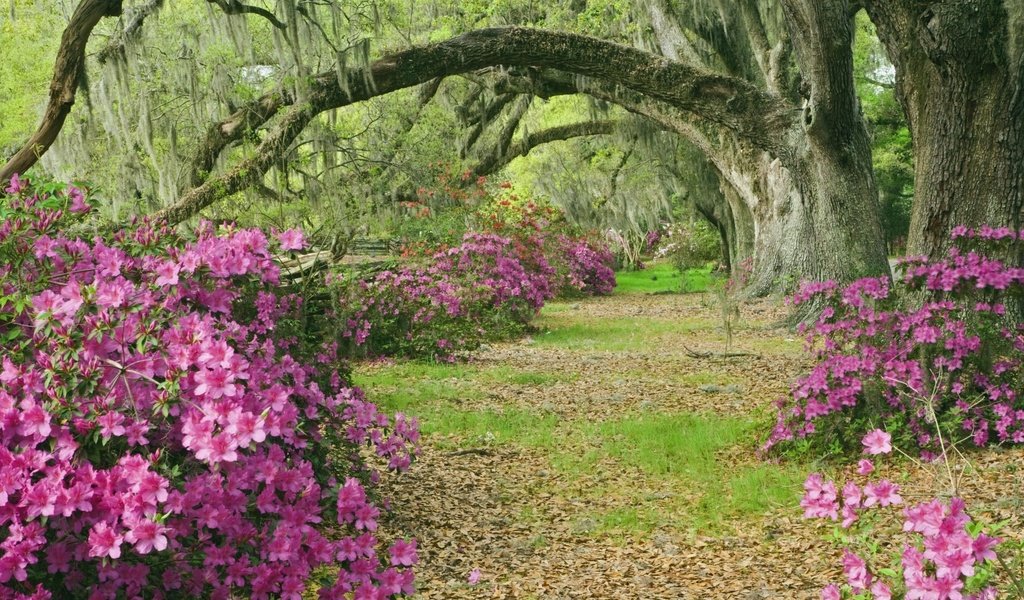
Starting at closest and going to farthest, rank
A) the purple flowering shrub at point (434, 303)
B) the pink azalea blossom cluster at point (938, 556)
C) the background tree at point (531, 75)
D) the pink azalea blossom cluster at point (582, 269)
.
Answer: the pink azalea blossom cluster at point (938, 556) < the background tree at point (531, 75) < the purple flowering shrub at point (434, 303) < the pink azalea blossom cluster at point (582, 269)

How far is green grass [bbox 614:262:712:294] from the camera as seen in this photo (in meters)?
24.4

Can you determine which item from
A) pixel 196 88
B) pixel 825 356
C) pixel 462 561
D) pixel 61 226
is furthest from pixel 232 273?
pixel 196 88

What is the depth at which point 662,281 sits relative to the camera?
28.8 m

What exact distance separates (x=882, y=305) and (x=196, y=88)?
10.6 meters

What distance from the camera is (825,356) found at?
6.45 metres

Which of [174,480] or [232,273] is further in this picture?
[232,273]

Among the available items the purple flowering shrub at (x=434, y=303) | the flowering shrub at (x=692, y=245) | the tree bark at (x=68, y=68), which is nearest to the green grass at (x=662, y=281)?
the flowering shrub at (x=692, y=245)

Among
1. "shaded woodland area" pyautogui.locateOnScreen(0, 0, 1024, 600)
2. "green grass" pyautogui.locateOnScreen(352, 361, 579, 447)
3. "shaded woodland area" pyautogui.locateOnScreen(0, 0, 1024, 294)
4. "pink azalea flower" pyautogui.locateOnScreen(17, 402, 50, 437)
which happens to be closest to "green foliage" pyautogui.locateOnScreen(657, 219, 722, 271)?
"shaded woodland area" pyautogui.locateOnScreen(0, 0, 1024, 294)

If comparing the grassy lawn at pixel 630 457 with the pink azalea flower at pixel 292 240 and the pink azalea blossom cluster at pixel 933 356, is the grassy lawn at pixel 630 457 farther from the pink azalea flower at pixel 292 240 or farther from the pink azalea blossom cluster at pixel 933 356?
the pink azalea flower at pixel 292 240

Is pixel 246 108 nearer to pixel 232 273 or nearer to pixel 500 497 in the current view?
pixel 500 497

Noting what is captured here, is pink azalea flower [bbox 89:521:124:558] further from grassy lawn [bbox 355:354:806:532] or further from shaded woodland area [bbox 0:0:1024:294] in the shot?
shaded woodland area [bbox 0:0:1024:294]

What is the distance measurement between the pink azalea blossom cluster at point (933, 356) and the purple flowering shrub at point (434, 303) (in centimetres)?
512

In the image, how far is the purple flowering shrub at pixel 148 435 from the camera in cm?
245

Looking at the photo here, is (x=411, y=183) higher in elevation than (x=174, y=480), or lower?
higher
